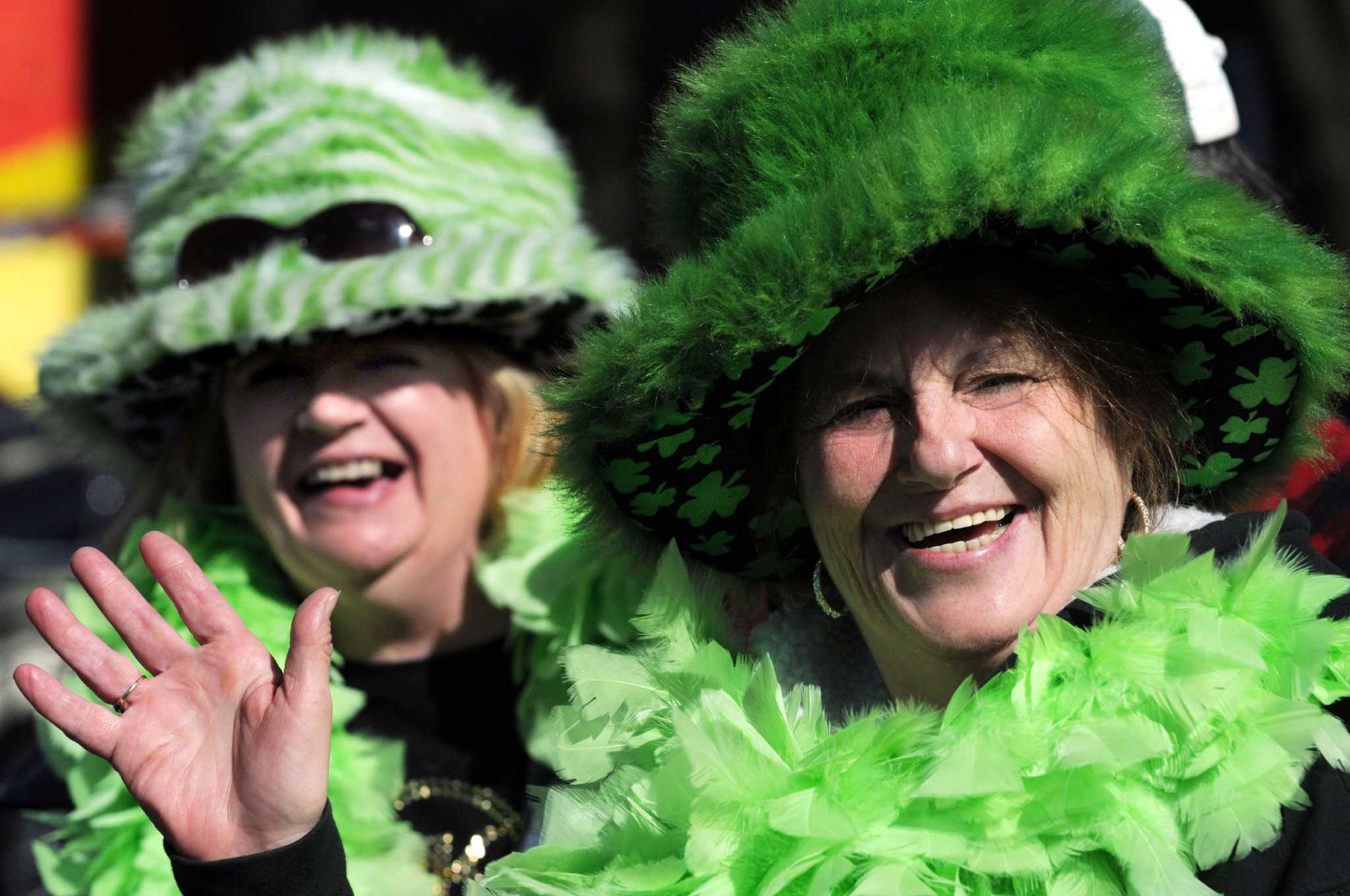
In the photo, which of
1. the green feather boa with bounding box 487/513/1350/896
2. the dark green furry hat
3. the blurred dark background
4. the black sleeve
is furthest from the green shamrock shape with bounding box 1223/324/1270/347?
the blurred dark background

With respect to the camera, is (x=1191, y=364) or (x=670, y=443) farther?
(x=670, y=443)

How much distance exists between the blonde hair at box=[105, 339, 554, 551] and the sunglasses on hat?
22 centimetres

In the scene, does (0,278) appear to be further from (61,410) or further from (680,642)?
(680,642)

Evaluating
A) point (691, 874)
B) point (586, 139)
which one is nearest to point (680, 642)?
point (691, 874)

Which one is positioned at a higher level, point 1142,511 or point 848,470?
point 848,470

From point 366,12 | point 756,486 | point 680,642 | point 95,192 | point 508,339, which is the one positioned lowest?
point 680,642

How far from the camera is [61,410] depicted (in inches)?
113

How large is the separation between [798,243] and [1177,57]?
1.19 metres

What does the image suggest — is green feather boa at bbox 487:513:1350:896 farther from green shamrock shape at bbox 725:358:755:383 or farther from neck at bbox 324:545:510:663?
neck at bbox 324:545:510:663

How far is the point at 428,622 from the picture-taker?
2.75m

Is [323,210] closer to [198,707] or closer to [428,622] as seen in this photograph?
[428,622]

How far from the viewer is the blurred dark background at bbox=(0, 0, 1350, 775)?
593cm

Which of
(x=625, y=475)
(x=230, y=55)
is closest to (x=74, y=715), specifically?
(x=625, y=475)

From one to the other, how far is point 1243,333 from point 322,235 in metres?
1.60
